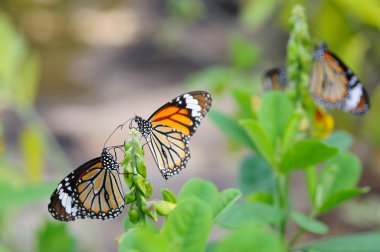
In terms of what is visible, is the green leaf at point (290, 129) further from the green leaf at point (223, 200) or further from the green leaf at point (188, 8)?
the green leaf at point (188, 8)

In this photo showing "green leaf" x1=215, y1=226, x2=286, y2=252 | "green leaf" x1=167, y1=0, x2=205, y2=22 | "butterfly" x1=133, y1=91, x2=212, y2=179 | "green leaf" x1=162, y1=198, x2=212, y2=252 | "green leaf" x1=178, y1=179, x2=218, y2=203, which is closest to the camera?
"green leaf" x1=215, y1=226, x2=286, y2=252

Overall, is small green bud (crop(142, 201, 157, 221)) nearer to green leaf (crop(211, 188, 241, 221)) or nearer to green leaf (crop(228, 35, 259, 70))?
green leaf (crop(211, 188, 241, 221))

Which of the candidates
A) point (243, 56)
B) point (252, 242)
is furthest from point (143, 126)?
point (243, 56)

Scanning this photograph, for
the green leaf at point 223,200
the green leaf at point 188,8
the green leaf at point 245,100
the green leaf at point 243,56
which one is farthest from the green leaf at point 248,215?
the green leaf at point 188,8

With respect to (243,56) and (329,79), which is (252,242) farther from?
(243,56)

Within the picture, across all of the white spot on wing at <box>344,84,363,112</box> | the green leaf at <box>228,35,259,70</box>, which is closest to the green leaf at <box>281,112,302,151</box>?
the white spot on wing at <box>344,84,363,112</box>
